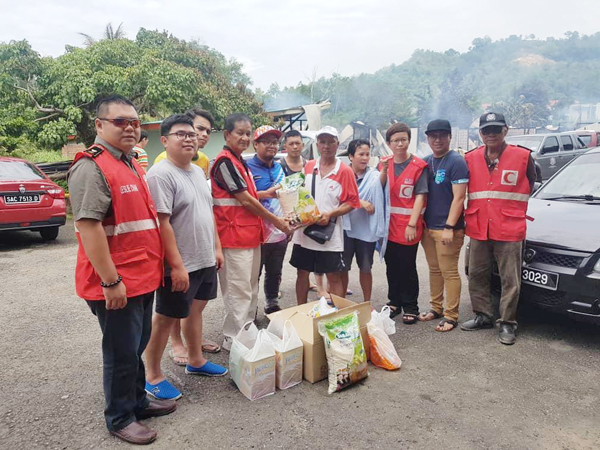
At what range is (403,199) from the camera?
13.7 ft

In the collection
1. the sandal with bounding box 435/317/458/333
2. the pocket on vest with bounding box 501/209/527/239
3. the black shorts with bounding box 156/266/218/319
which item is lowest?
the sandal with bounding box 435/317/458/333

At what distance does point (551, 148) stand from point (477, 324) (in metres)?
10.7

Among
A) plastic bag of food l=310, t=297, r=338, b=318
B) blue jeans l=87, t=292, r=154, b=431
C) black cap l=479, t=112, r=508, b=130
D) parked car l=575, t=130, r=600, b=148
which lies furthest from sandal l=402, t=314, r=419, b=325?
parked car l=575, t=130, r=600, b=148

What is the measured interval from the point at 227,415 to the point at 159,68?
36.8 feet

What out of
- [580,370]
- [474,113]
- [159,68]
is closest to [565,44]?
[474,113]

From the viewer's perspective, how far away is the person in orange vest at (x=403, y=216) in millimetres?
4059

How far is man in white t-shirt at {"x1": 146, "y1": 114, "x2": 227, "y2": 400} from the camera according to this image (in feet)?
8.76

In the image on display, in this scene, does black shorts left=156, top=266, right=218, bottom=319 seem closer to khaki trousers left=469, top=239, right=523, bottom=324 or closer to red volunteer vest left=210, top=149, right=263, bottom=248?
red volunteer vest left=210, top=149, right=263, bottom=248

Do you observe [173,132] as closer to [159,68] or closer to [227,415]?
[227,415]

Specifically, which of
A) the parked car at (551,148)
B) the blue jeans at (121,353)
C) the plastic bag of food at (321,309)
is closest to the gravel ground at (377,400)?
the blue jeans at (121,353)

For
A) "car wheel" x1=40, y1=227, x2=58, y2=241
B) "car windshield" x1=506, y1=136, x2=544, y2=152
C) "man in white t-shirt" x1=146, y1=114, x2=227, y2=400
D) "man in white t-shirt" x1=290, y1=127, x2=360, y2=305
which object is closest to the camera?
"man in white t-shirt" x1=146, y1=114, x2=227, y2=400

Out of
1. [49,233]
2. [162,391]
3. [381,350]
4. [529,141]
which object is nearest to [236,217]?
[162,391]

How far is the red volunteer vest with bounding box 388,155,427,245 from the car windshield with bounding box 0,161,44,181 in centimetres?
629

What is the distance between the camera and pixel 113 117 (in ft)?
7.55
